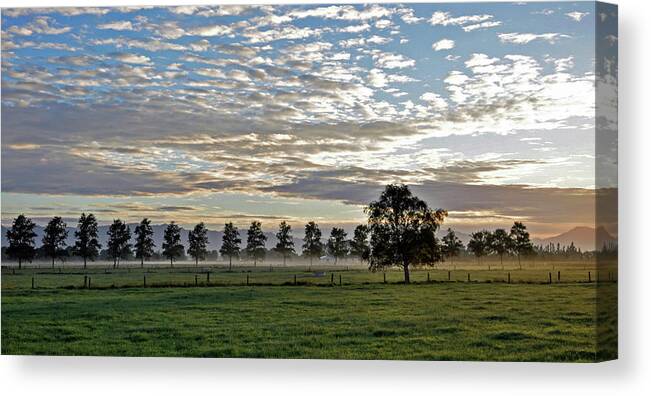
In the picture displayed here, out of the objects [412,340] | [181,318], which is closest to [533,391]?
[412,340]

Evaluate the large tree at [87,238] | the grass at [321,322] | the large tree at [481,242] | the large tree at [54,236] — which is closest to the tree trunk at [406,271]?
the grass at [321,322]

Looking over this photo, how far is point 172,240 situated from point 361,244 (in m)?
4.23

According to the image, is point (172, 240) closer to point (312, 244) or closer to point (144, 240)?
point (144, 240)

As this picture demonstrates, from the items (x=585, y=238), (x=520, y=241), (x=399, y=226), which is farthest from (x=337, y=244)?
(x=585, y=238)

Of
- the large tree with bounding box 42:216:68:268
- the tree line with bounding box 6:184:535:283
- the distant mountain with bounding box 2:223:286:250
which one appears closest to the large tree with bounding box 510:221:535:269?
the tree line with bounding box 6:184:535:283

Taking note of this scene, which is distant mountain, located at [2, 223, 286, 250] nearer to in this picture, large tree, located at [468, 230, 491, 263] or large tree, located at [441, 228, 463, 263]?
large tree, located at [441, 228, 463, 263]

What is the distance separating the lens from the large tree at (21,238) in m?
21.4

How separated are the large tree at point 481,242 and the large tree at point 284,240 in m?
3.92

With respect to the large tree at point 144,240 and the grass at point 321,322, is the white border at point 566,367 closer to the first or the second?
the grass at point 321,322

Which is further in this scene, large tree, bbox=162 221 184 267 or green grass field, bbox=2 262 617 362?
large tree, bbox=162 221 184 267

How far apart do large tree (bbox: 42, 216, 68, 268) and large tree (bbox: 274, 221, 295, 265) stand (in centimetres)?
477

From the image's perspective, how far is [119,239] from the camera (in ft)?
71.5

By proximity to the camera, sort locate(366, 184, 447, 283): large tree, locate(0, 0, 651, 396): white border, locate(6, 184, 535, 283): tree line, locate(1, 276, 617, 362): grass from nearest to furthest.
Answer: locate(0, 0, 651, 396): white border < locate(1, 276, 617, 362): grass < locate(366, 184, 447, 283): large tree < locate(6, 184, 535, 283): tree line

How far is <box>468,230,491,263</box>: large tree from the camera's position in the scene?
806 inches
